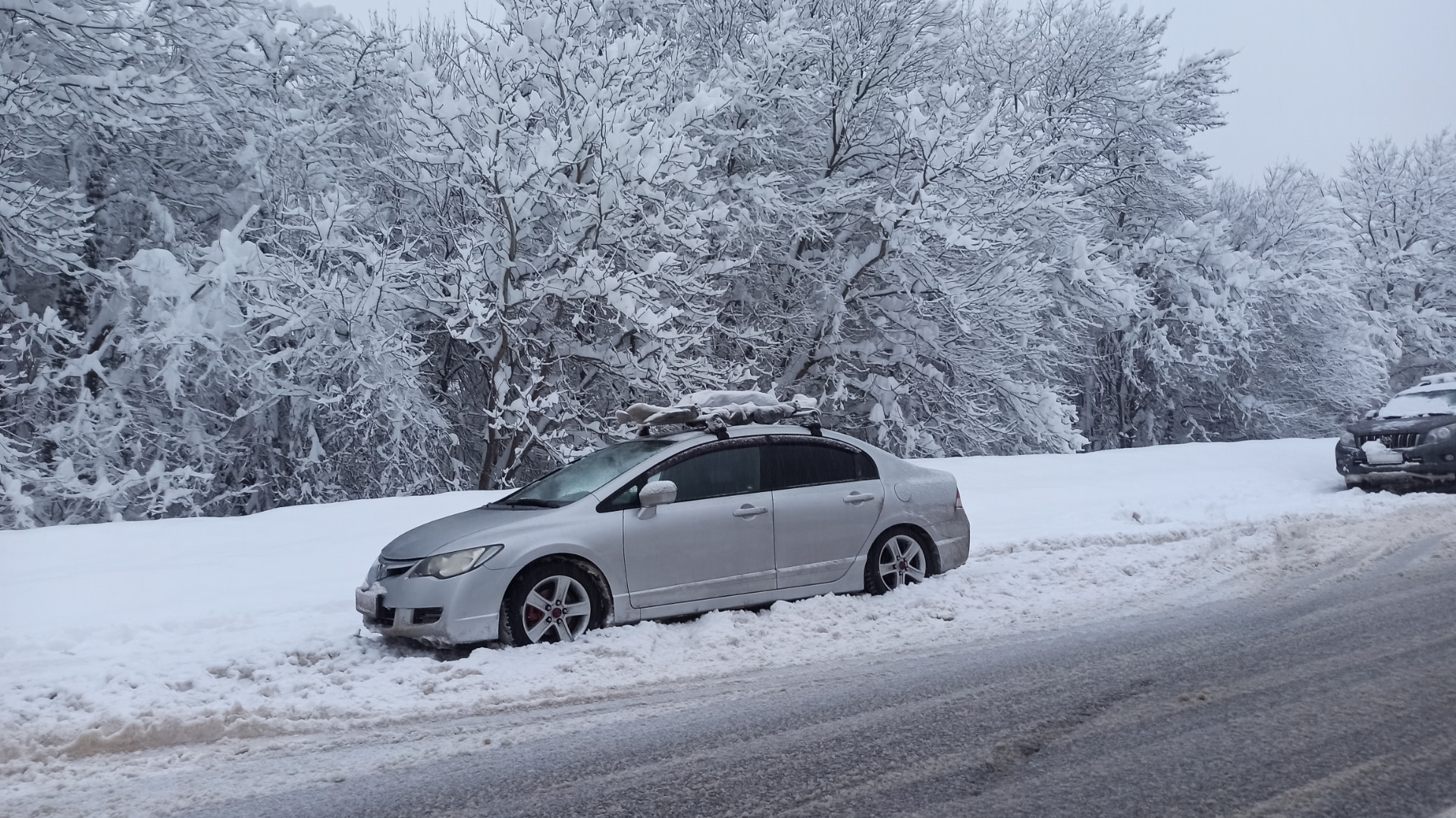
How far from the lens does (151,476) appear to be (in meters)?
13.7

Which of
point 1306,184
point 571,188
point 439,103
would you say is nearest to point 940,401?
point 571,188

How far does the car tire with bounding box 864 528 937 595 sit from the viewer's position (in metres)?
8.05

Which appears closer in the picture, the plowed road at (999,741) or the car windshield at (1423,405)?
the plowed road at (999,741)

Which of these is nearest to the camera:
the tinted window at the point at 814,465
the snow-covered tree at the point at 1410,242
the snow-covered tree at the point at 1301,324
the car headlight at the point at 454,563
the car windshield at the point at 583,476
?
the car headlight at the point at 454,563

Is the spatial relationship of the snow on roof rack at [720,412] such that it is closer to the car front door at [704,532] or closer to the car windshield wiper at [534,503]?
the car front door at [704,532]

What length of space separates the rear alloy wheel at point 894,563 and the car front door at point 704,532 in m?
0.89

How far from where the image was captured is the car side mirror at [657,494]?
7.15 m

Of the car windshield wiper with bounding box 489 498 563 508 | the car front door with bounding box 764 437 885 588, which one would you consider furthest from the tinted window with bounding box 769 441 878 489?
the car windshield wiper with bounding box 489 498 563 508

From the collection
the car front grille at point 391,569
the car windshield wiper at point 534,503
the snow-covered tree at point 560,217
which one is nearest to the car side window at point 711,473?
the car windshield wiper at point 534,503

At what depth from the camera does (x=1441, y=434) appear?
45.5 feet

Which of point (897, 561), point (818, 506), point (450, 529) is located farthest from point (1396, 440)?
point (450, 529)

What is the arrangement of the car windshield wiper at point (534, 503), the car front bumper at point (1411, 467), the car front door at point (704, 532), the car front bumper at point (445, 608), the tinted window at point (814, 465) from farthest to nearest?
1. the car front bumper at point (1411, 467)
2. the tinted window at point (814, 465)
3. the car windshield wiper at point (534, 503)
4. the car front door at point (704, 532)
5. the car front bumper at point (445, 608)

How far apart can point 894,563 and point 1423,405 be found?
10785 millimetres

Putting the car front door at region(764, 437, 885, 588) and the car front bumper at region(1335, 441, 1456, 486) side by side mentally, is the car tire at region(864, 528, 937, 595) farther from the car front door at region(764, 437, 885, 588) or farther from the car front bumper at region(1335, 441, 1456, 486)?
the car front bumper at region(1335, 441, 1456, 486)
